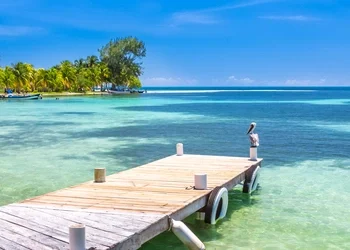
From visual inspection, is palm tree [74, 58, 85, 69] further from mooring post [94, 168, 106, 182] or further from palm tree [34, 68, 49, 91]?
mooring post [94, 168, 106, 182]

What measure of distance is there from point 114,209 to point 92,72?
10418 centimetres

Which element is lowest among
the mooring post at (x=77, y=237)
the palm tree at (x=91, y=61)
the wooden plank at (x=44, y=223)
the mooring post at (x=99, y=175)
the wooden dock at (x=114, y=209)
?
the wooden dock at (x=114, y=209)

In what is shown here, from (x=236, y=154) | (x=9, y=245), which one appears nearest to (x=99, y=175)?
(x=9, y=245)

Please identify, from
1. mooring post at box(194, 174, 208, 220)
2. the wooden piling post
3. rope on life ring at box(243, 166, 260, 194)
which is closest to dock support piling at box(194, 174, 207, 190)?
mooring post at box(194, 174, 208, 220)

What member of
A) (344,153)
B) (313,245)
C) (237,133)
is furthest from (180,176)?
(237,133)

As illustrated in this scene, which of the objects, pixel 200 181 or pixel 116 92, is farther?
pixel 116 92

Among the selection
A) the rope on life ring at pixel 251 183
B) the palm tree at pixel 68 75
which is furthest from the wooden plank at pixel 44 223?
the palm tree at pixel 68 75

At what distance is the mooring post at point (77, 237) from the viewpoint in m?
5.36

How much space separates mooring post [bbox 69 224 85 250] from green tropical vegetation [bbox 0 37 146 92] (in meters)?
94.8

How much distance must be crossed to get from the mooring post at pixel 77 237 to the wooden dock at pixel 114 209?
39 cm

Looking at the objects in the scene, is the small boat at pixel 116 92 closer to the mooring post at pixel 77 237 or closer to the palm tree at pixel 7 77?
the palm tree at pixel 7 77

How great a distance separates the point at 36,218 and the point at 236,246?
11.6 feet

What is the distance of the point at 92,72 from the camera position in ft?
360

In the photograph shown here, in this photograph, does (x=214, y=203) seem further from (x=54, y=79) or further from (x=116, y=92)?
(x=116, y=92)
